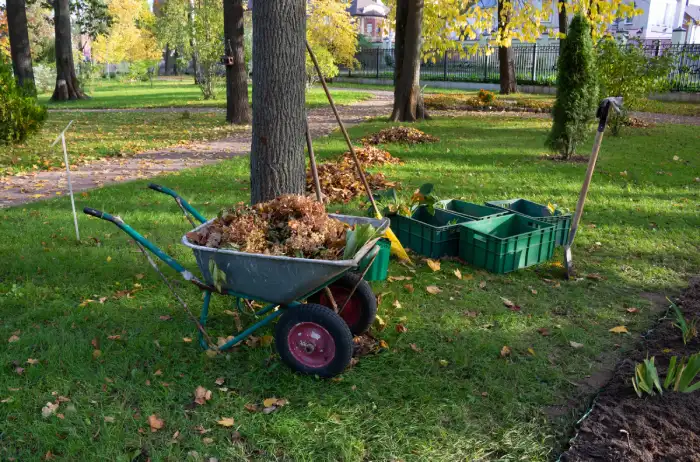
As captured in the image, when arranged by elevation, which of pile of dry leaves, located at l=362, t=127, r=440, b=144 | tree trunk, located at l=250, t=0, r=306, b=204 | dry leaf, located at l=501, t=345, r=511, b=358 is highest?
tree trunk, located at l=250, t=0, r=306, b=204

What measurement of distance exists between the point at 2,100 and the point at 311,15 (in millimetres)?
19292

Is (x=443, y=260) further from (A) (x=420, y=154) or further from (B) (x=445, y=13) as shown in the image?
(B) (x=445, y=13)

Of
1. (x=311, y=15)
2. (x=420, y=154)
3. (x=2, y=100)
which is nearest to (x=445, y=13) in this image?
(x=420, y=154)

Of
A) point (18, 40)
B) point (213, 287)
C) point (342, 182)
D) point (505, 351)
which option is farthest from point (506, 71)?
point (213, 287)

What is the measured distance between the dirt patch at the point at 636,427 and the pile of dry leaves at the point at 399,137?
8.66 metres

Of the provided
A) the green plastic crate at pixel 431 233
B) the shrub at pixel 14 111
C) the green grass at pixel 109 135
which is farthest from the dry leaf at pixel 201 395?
the shrub at pixel 14 111

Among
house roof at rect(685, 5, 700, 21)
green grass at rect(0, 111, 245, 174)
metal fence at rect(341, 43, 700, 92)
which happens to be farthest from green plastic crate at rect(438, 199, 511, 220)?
house roof at rect(685, 5, 700, 21)

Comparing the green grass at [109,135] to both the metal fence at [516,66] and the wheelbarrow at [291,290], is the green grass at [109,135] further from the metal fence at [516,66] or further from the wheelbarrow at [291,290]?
the metal fence at [516,66]

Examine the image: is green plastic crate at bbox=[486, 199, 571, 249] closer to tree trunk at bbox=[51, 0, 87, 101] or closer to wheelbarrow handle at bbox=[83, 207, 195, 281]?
wheelbarrow handle at bbox=[83, 207, 195, 281]

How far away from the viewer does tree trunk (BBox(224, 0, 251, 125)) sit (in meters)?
14.2

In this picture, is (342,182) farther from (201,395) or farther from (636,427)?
(636,427)

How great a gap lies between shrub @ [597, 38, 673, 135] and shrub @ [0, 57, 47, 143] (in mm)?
11760

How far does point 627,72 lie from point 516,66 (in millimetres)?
17687

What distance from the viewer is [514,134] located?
13531 mm
